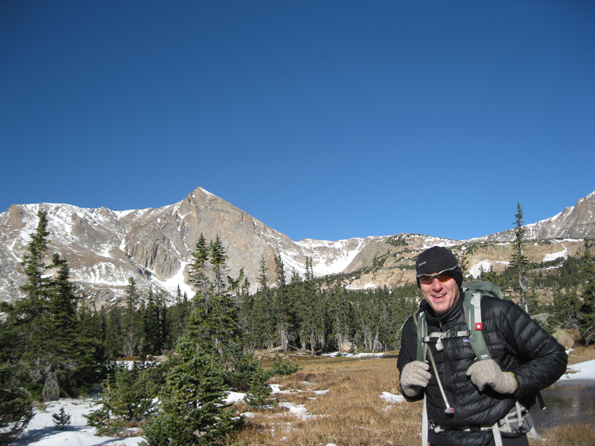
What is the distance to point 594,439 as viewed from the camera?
9688 millimetres

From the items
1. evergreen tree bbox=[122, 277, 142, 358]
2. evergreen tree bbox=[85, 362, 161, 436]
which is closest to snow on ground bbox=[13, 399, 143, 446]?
evergreen tree bbox=[85, 362, 161, 436]

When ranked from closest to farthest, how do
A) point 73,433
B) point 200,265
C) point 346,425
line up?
point 346,425 → point 73,433 → point 200,265

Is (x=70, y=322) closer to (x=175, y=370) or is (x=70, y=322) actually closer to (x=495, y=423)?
(x=175, y=370)

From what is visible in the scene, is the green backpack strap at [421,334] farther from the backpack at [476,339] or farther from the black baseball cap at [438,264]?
the black baseball cap at [438,264]

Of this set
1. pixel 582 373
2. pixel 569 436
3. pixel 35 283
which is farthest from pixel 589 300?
pixel 35 283

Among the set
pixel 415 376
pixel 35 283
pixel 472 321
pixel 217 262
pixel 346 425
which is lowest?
pixel 346 425

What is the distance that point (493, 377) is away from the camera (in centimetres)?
278

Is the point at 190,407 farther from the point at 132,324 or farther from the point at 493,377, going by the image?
the point at 132,324

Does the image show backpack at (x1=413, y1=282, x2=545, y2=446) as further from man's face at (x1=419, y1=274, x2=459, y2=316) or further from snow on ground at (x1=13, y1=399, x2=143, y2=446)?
snow on ground at (x1=13, y1=399, x2=143, y2=446)

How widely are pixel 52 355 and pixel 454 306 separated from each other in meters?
27.3

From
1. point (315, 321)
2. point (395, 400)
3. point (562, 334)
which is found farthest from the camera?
point (315, 321)

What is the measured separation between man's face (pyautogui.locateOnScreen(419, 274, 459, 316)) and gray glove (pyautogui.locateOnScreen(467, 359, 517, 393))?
533mm

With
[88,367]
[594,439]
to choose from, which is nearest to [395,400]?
[594,439]

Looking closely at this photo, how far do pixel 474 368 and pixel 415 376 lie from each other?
21.0 inches
